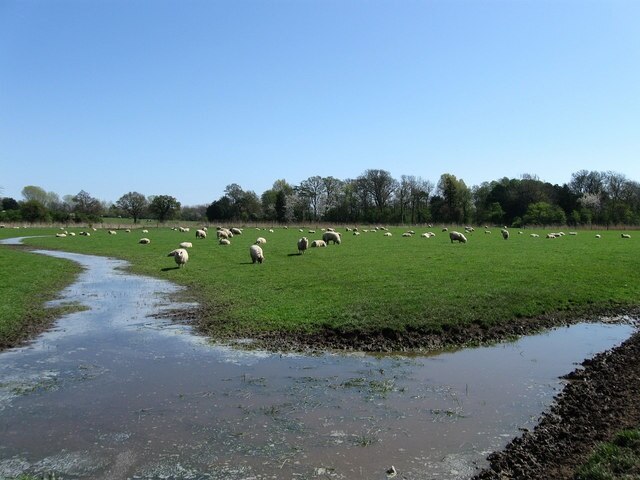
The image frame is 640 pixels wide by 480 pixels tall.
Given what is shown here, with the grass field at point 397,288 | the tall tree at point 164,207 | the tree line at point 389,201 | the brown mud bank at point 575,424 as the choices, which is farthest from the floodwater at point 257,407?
the tall tree at point 164,207

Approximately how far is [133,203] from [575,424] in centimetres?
13425

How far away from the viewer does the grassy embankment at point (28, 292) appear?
14.3 meters

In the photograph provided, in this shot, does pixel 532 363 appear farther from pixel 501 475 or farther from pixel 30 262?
pixel 30 262

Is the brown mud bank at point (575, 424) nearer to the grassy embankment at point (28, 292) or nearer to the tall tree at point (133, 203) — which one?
the grassy embankment at point (28, 292)

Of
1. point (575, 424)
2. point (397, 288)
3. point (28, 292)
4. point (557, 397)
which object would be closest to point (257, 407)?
point (575, 424)

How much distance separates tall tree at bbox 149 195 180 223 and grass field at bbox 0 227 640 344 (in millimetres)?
94673

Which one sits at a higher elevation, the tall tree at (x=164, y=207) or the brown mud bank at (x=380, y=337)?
the tall tree at (x=164, y=207)

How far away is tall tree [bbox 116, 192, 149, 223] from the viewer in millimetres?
129750

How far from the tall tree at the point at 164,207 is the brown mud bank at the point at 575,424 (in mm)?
122236

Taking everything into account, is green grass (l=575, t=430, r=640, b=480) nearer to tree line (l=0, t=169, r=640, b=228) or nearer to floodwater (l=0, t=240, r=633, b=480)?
floodwater (l=0, t=240, r=633, b=480)

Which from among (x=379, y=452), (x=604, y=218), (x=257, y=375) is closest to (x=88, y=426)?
(x=257, y=375)

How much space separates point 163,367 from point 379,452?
5.92m

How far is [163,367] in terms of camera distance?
1092 centimetres

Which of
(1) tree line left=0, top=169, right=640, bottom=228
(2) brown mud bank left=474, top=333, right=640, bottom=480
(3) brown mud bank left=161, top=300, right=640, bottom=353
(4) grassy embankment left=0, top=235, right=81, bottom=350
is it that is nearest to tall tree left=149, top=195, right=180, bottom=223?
(1) tree line left=0, top=169, right=640, bottom=228
